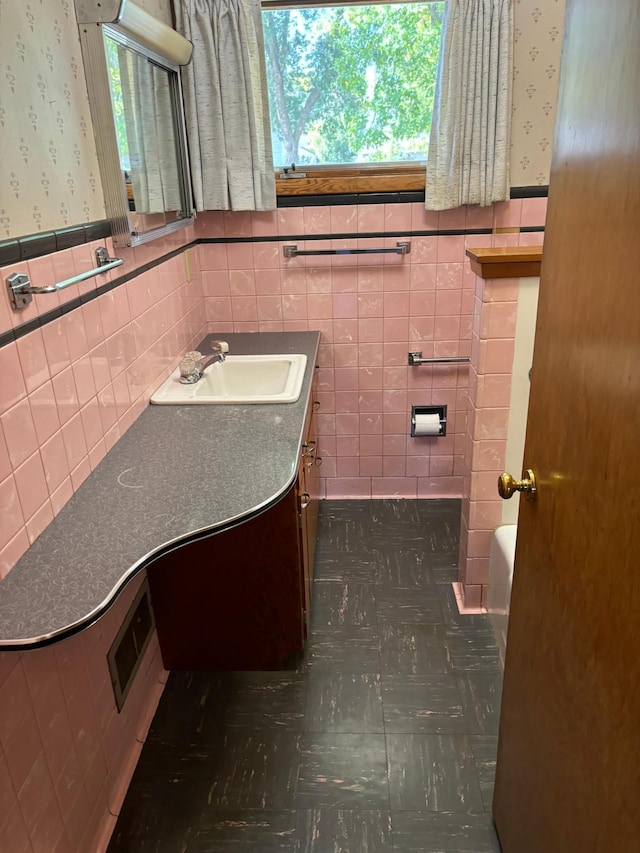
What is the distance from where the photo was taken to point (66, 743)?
1.38 m

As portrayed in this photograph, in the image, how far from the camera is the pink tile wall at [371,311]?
272 centimetres

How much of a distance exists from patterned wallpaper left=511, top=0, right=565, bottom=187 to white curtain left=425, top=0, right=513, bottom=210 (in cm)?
11

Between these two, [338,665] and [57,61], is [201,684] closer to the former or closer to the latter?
[338,665]

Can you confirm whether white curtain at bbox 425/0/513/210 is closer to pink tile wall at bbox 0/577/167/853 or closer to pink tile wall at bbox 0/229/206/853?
pink tile wall at bbox 0/229/206/853

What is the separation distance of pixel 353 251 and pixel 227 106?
77 cm

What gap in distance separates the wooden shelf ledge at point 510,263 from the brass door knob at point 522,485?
0.92m

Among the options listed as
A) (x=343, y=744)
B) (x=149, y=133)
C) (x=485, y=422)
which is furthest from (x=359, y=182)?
(x=343, y=744)

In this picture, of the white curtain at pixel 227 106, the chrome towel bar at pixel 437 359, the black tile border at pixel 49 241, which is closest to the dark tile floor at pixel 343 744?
the chrome towel bar at pixel 437 359

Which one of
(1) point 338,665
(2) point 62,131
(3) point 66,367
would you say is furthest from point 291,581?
(2) point 62,131

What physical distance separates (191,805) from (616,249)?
1681mm

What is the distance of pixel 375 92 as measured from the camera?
2633mm

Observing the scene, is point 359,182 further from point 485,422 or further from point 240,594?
point 240,594

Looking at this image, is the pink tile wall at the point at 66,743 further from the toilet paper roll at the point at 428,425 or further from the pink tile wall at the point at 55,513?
the toilet paper roll at the point at 428,425

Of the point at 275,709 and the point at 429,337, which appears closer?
the point at 275,709
